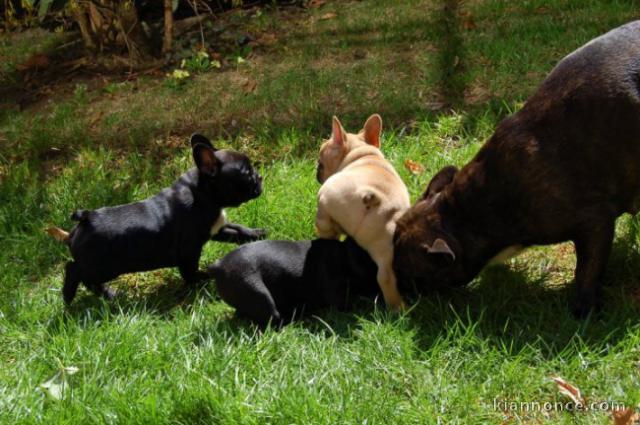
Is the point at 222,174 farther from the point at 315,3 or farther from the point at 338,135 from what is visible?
the point at 315,3

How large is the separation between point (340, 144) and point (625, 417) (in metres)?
2.82

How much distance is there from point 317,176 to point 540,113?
1989 mm

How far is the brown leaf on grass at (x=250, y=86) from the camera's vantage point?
7598mm

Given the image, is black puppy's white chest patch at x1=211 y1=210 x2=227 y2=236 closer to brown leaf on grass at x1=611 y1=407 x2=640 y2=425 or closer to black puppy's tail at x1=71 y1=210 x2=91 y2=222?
black puppy's tail at x1=71 y1=210 x2=91 y2=222

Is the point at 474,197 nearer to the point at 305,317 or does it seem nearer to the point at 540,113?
the point at 540,113

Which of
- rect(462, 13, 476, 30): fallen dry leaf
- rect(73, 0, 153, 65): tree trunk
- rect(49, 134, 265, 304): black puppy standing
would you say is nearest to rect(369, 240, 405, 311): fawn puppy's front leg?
rect(49, 134, 265, 304): black puppy standing

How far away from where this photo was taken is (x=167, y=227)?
16.3 feet

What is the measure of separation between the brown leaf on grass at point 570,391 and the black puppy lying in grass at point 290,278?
137 centimetres

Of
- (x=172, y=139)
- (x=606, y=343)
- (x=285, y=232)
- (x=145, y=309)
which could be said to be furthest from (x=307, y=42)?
(x=606, y=343)

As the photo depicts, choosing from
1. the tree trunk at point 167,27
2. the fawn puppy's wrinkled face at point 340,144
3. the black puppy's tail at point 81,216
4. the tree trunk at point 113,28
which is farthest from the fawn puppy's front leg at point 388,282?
the tree trunk at point 113,28

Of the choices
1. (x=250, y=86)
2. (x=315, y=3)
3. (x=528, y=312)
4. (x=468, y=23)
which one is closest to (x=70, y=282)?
(x=528, y=312)

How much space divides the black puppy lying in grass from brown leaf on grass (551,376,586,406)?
1370 millimetres

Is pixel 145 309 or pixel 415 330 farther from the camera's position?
pixel 145 309

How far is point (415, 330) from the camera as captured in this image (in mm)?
4105
